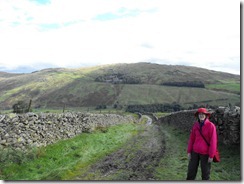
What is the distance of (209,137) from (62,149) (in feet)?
26.7

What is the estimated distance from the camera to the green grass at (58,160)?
406 inches

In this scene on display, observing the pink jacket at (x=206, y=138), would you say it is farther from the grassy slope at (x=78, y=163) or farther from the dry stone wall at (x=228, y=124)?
the dry stone wall at (x=228, y=124)

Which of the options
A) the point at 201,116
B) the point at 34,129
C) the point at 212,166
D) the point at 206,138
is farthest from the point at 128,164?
the point at 34,129

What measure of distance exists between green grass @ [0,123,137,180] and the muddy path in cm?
61

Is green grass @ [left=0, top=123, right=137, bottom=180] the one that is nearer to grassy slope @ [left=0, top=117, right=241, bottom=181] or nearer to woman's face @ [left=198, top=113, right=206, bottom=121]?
grassy slope @ [left=0, top=117, right=241, bottom=181]

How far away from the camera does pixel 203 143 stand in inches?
333

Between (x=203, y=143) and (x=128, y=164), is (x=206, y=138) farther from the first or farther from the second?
(x=128, y=164)

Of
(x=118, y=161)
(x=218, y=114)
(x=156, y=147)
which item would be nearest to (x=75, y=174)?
(x=118, y=161)

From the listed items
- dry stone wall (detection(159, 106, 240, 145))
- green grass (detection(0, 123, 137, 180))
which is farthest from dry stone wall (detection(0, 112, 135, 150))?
dry stone wall (detection(159, 106, 240, 145))

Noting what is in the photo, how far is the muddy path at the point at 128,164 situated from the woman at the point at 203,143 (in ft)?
5.86

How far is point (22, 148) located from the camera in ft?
40.1

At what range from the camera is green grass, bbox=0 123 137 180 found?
10312 mm

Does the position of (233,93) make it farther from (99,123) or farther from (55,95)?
(99,123)

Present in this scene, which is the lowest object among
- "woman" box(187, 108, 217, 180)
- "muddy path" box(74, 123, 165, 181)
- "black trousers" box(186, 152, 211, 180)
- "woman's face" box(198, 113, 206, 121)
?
"muddy path" box(74, 123, 165, 181)
